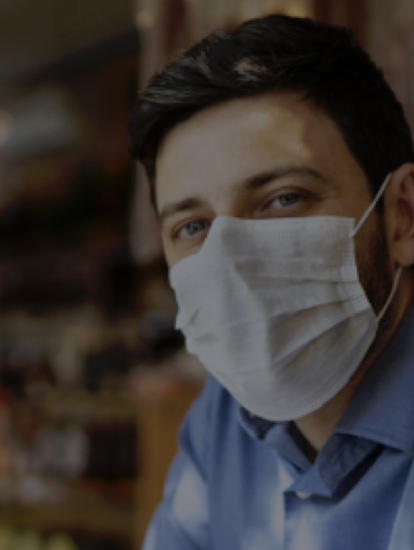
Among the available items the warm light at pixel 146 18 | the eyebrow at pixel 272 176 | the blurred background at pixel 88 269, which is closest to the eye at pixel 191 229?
the eyebrow at pixel 272 176

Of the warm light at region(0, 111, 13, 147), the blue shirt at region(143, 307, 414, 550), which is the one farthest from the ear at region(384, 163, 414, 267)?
the warm light at region(0, 111, 13, 147)

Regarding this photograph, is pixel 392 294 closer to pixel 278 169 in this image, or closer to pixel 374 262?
pixel 374 262

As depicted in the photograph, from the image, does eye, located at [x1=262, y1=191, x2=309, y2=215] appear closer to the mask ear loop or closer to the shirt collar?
the mask ear loop

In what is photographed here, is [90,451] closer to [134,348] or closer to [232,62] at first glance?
[134,348]

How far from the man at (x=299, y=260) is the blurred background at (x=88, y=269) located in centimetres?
76

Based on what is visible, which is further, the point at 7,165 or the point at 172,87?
the point at 7,165

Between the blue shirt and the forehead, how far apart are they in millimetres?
293

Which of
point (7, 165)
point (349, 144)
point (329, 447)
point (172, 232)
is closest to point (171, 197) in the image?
point (172, 232)

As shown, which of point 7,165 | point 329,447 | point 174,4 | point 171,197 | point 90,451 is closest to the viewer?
point 329,447

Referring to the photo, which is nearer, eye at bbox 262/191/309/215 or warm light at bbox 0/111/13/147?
eye at bbox 262/191/309/215

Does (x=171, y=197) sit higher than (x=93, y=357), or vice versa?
(x=171, y=197)

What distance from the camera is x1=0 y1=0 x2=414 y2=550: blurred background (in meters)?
2.01

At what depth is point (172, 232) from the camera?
3.37ft

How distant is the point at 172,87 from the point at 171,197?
0.59ft
